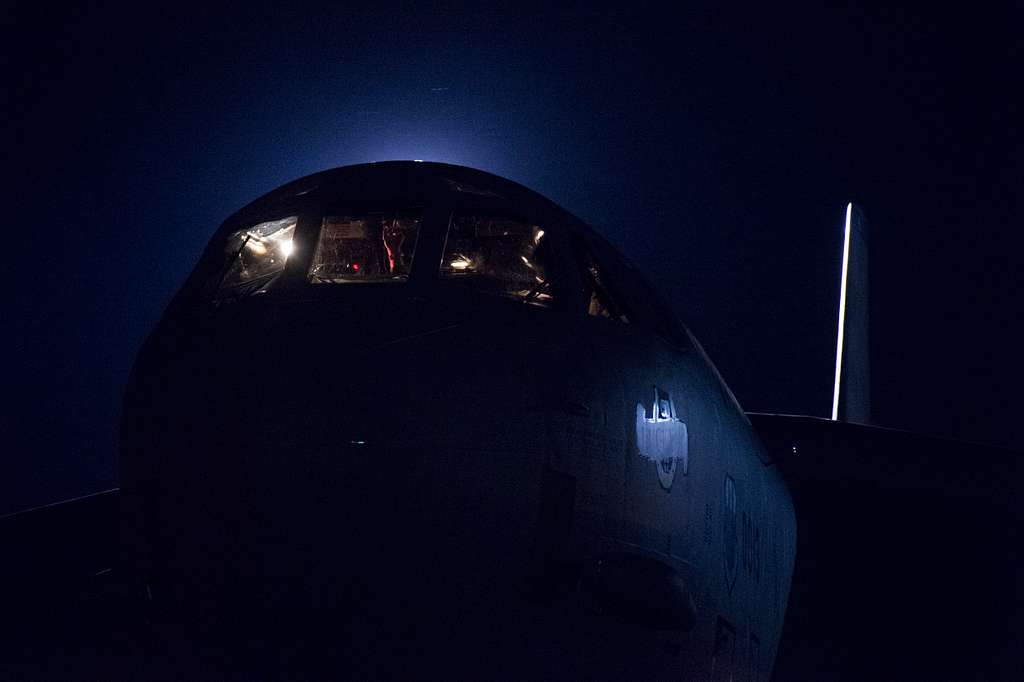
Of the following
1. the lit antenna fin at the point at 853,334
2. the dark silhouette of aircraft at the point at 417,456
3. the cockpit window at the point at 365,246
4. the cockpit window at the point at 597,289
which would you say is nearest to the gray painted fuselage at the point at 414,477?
the dark silhouette of aircraft at the point at 417,456

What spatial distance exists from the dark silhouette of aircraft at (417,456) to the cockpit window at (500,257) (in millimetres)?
12

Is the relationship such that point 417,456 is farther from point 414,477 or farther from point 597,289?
point 597,289

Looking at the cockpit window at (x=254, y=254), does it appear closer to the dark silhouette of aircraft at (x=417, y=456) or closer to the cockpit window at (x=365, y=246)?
the dark silhouette of aircraft at (x=417, y=456)

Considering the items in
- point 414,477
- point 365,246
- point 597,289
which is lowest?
point 414,477

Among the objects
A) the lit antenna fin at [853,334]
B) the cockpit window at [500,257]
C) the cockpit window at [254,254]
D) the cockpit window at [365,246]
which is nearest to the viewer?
the cockpit window at [500,257]

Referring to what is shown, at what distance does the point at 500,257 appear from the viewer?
10.0 ft

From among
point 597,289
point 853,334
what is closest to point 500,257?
point 597,289

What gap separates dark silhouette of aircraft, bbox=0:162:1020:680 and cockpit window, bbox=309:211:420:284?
1cm

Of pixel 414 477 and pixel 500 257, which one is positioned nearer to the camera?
pixel 414 477

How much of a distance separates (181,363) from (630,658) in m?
1.94

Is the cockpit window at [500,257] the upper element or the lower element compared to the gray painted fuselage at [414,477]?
upper

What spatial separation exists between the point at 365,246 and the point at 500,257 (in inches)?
23.9

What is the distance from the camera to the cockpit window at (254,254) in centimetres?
319

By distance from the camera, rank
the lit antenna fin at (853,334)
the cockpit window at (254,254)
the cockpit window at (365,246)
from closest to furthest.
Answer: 1. the cockpit window at (365,246)
2. the cockpit window at (254,254)
3. the lit antenna fin at (853,334)
